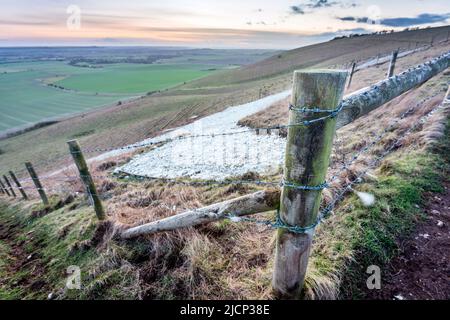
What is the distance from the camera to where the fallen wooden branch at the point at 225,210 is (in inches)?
79.8

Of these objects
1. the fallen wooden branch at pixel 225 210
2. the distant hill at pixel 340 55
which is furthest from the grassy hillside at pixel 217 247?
the distant hill at pixel 340 55

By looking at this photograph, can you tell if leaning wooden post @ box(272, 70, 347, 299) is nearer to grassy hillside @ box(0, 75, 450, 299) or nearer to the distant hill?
grassy hillside @ box(0, 75, 450, 299)

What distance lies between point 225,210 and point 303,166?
0.93 meters

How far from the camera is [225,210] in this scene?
231 centimetres

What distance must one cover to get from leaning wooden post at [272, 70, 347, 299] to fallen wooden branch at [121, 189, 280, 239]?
0.15 m

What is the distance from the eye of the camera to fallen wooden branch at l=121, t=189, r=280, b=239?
2027mm

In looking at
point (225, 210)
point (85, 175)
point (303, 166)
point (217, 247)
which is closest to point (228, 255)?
point (217, 247)

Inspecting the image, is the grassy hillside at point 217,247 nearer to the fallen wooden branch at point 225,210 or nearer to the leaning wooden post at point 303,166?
the fallen wooden branch at point 225,210

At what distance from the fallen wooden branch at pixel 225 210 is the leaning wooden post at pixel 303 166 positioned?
0.48 feet

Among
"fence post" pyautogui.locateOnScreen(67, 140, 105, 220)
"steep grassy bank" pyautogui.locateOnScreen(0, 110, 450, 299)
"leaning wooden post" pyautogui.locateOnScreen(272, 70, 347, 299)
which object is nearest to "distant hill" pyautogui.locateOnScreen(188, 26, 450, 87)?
"steep grassy bank" pyautogui.locateOnScreen(0, 110, 450, 299)

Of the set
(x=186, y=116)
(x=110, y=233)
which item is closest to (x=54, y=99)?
(x=186, y=116)

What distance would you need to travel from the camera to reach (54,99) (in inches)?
2505

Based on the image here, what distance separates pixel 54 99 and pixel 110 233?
75.1 metres
